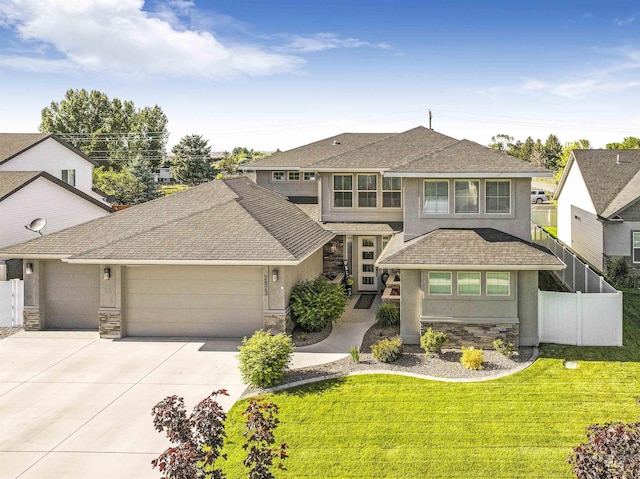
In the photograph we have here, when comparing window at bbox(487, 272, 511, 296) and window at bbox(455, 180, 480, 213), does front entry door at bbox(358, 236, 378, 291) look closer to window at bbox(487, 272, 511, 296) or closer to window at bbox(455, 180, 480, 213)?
window at bbox(455, 180, 480, 213)

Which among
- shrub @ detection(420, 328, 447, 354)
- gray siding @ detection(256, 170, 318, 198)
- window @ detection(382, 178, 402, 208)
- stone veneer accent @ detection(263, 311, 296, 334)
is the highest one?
gray siding @ detection(256, 170, 318, 198)

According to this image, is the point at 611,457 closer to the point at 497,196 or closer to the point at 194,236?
the point at 497,196

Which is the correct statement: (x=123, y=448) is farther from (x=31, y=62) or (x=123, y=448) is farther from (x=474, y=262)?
(x=31, y=62)

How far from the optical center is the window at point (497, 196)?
1521 cm

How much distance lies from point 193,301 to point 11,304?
613cm

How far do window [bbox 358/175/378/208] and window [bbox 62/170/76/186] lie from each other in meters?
20.4

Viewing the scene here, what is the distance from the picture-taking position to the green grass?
315 inches

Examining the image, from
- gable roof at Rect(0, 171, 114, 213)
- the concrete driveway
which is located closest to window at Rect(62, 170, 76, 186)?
gable roof at Rect(0, 171, 114, 213)

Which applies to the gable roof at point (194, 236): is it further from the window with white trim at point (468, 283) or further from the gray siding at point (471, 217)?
the window with white trim at point (468, 283)

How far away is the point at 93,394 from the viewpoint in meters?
10.9

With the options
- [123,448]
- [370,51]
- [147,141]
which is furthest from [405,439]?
[147,141]

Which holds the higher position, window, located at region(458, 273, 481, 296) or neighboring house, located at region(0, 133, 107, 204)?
neighboring house, located at region(0, 133, 107, 204)

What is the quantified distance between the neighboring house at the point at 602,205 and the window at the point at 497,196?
8471 millimetres

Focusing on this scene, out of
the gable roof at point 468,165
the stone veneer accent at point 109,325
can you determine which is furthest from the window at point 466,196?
the stone veneer accent at point 109,325
